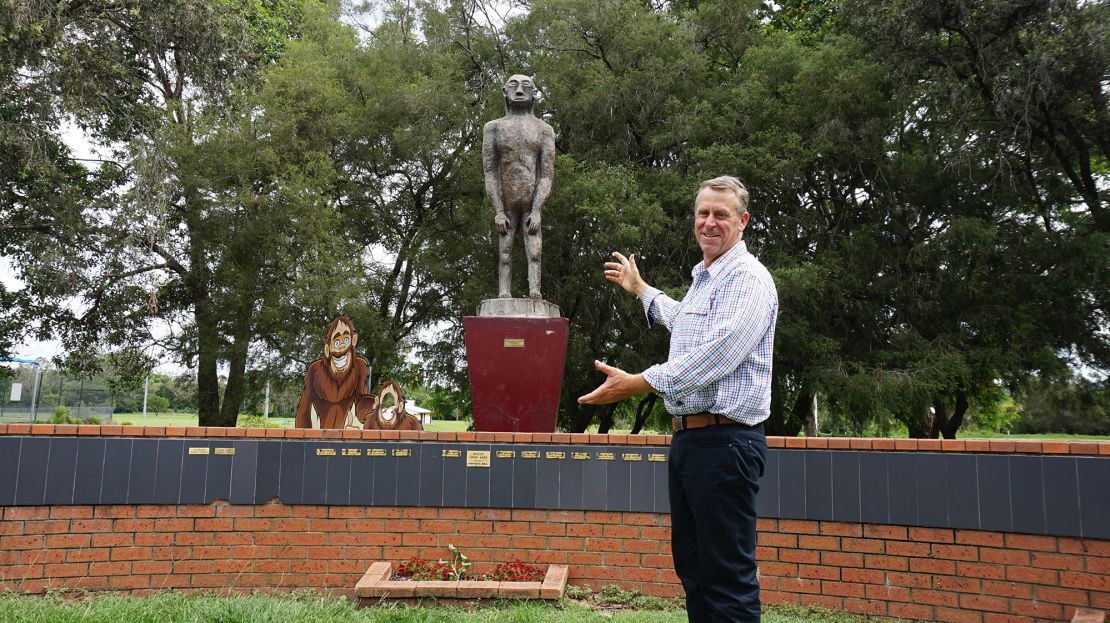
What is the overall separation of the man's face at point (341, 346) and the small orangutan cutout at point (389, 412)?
38 cm

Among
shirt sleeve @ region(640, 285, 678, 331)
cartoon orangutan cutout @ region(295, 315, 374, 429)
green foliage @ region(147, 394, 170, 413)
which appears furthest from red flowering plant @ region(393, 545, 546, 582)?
green foliage @ region(147, 394, 170, 413)

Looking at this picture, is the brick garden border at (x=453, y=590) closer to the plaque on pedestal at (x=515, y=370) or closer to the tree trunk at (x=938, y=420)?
the plaque on pedestal at (x=515, y=370)

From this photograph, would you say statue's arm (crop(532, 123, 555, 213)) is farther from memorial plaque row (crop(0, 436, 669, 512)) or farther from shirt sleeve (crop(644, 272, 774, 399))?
shirt sleeve (crop(644, 272, 774, 399))

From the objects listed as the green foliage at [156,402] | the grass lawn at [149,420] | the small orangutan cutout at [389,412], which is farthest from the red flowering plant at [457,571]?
the green foliage at [156,402]

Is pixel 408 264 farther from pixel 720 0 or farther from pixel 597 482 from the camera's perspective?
pixel 597 482

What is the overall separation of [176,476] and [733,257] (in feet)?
12.4

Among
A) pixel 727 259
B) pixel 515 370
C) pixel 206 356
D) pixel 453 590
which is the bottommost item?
pixel 453 590

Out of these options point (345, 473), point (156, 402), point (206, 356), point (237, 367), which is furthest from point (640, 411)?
point (156, 402)

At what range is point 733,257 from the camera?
2.06 m

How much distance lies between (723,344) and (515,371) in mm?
3906

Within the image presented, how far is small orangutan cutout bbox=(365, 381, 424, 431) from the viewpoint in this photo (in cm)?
592

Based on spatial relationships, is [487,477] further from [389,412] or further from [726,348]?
[726,348]

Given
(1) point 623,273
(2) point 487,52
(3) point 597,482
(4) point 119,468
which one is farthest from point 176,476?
(2) point 487,52

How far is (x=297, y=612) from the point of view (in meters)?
3.27
